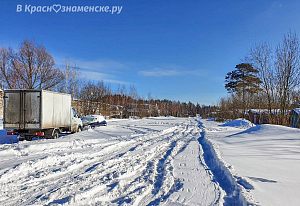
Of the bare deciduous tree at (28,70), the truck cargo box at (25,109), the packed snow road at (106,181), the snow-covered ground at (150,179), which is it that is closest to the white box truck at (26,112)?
the truck cargo box at (25,109)

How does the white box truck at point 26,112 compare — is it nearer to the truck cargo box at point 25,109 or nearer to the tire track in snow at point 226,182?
the truck cargo box at point 25,109

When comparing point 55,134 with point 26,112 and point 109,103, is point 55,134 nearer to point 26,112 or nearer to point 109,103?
point 26,112

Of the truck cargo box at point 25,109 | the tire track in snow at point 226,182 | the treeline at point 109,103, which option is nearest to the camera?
the tire track in snow at point 226,182

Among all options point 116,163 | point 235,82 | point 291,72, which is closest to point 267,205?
point 116,163

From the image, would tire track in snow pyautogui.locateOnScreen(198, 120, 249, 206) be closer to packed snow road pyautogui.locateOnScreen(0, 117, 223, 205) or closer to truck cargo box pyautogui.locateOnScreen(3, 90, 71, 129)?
packed snow road pyautogui.locateOnScreen(0, 117, 223, 205)

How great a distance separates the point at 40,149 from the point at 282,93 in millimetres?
18727

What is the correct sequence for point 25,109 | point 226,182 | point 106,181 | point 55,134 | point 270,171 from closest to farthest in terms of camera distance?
point 106,181
point 226,182
point 270,171
point 25,109
point 55,134

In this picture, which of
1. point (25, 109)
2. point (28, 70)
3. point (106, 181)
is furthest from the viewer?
point (28, 70)

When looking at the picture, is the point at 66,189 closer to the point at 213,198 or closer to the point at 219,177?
the point at 213,198

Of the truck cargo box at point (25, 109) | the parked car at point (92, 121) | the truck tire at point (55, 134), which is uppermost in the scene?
the truck cargo box at point (25, 109)

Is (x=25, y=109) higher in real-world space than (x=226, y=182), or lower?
higher

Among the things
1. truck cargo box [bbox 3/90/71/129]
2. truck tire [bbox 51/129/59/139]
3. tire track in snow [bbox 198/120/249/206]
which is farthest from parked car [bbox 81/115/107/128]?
tire track in snow [bbox 198/120/249/206]

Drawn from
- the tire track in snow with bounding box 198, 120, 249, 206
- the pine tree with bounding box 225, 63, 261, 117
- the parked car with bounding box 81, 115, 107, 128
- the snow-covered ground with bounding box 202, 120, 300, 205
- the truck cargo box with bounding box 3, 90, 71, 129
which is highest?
the pine tree with bounding box 225, 63, 261, 117

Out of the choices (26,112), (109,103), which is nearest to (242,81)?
(109,103)
